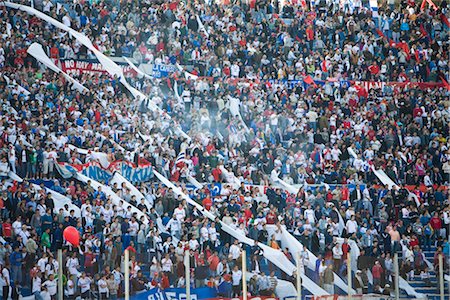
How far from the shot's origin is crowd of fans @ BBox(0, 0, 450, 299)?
20.5 m

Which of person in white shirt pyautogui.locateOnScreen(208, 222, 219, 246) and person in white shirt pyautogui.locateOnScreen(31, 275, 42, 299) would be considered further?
person in white shirt pyautogui.locateOnScreen(208, 222, 219, 246)

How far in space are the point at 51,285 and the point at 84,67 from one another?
11.4 meters

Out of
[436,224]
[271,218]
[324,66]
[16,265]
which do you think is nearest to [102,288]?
[16,265]

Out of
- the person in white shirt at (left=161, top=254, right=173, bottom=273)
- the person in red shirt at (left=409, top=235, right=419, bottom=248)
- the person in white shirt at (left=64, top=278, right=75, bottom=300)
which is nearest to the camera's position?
the person in white shirt at (left=64, top=278, right=75, bottom=300)

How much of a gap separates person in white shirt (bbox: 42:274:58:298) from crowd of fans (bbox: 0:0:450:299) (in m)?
0.04

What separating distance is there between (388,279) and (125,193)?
Result: 6.81 meters

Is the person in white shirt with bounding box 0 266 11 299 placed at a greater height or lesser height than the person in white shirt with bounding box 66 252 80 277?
lesser

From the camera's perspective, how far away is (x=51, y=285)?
18688 millimetres

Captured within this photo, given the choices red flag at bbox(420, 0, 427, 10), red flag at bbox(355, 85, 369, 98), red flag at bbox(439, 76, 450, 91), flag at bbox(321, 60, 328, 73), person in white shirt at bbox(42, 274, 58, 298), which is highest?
red flag at bbox(420, 0, 427, 10)

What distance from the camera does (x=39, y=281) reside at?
18.7 metres

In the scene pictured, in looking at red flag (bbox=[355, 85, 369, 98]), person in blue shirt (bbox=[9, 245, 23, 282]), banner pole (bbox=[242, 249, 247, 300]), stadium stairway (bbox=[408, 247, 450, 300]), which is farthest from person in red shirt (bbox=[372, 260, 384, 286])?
red flag (bbox=[355, 85, 369, 98])

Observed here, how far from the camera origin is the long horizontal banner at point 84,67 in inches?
1143

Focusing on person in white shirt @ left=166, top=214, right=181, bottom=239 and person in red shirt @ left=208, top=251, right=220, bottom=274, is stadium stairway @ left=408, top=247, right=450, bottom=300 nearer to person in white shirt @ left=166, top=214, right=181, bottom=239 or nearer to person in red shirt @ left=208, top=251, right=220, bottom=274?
person in red shirt @ left=208, top=251, right=220, bottom=274

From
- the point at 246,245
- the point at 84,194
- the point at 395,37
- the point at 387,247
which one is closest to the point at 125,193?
the point at 84,194
